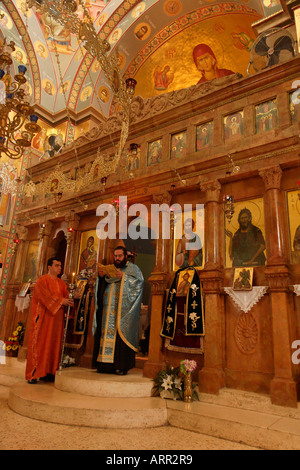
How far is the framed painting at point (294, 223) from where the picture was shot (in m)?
6.20

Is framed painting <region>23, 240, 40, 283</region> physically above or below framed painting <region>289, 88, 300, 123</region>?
below

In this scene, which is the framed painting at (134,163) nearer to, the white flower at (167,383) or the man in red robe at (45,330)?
the man in red robe at (45,330)

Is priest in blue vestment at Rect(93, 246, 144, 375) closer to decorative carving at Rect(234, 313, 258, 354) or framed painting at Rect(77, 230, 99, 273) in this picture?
decorative carving at Rect(234, 313, 258, 354)

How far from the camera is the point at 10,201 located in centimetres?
1234

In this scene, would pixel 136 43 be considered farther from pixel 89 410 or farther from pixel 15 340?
pixel 89 410

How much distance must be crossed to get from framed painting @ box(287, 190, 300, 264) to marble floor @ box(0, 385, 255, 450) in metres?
3.49

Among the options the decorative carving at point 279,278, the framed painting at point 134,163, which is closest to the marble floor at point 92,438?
the decorative carving at point 279,278

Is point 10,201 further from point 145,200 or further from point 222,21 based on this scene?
point 222,21

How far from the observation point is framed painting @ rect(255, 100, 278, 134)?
7.10 m

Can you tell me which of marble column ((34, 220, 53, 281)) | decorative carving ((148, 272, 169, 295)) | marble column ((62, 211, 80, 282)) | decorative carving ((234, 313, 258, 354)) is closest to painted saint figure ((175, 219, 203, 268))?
decorative carving ((148, 272, 169, 295))

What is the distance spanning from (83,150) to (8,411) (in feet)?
26.6

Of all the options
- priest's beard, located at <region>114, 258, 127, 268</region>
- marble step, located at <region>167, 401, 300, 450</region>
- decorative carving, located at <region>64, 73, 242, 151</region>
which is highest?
decorative carving, located at <region>64, 73, 242, 151</region>

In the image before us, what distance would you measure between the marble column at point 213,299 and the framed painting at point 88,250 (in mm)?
3795

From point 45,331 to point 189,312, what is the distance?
9.82 feet
